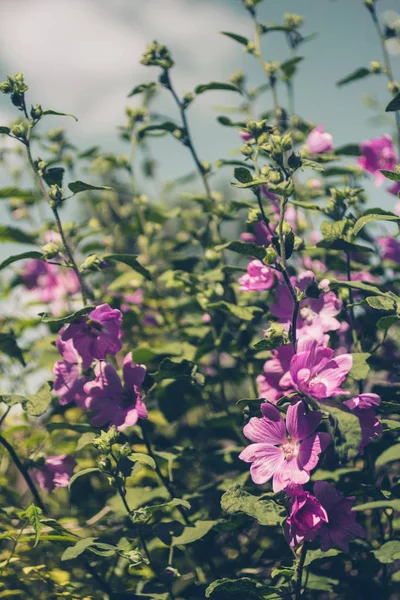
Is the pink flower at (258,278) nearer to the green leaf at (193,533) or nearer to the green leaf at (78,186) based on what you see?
the green leaf at (78,186)

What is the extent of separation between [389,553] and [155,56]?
1.63m

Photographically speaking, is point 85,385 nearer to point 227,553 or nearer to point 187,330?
point 187,330

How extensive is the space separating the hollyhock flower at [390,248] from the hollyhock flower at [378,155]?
0.30 m

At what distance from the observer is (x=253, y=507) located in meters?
1.38

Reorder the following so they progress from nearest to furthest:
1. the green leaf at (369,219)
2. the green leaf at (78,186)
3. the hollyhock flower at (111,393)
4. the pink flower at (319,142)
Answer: the green leaf at (369,219) < the green leaf at (78,186) < the hollyhock flower at (111,393) < the pink flower at (319,142)

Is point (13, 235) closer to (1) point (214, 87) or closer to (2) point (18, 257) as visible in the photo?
(2) point (18, 257)

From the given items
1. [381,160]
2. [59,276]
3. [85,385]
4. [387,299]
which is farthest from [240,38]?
[59,276]

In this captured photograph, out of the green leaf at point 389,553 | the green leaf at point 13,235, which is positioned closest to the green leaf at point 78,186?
the green leaf at point 13,235

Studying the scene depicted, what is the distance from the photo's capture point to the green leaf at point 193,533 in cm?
154

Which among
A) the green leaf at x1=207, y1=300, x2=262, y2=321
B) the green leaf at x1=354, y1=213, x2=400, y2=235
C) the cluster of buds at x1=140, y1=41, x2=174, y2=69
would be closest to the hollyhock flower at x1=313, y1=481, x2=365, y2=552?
the green leaf at x1=207, y1=300, x2=262, y2=321

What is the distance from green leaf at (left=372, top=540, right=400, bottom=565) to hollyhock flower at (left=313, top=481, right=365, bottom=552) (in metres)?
0.06

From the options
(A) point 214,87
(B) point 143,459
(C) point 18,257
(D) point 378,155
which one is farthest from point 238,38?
(B) point 143,459

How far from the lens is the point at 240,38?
7.23 ft

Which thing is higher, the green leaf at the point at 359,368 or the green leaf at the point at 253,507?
the green leaf at the point at 359,368
